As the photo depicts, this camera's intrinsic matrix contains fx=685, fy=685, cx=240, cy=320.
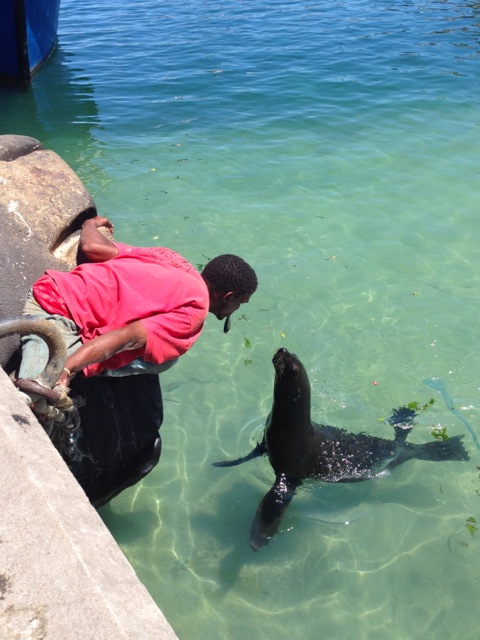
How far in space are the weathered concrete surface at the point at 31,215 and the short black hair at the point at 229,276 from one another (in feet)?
3.86

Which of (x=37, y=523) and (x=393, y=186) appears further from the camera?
(x=393, y=186)

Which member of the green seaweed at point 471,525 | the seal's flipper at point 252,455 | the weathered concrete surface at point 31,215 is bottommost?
the green seaweed at point 471,525

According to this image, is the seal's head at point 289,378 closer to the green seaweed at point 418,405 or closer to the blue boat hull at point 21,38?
the green seaweed at point 418,405

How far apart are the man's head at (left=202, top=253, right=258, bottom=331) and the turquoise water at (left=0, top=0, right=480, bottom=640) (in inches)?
68.1

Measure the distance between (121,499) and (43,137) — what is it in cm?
791

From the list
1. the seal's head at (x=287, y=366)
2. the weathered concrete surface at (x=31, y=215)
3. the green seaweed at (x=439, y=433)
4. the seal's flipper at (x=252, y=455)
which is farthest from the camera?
the green seaweed at (x=439, y=433)

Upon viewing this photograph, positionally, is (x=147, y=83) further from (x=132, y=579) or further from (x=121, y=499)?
(x=132, y=579)

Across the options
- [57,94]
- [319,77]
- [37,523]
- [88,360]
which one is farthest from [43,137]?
[37,523]

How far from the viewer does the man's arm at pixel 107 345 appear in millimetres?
3064

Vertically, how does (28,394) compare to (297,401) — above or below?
above

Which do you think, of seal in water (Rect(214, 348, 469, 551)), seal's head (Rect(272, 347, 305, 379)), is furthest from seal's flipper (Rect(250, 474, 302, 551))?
seal's head (Rect(272, 347, 305, 379))

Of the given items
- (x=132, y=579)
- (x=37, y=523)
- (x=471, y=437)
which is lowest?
(x=471, y=437)

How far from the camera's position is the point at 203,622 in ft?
13.2

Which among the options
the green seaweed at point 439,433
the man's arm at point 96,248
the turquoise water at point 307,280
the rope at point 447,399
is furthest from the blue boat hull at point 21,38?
the green seaweed at point 439,433
